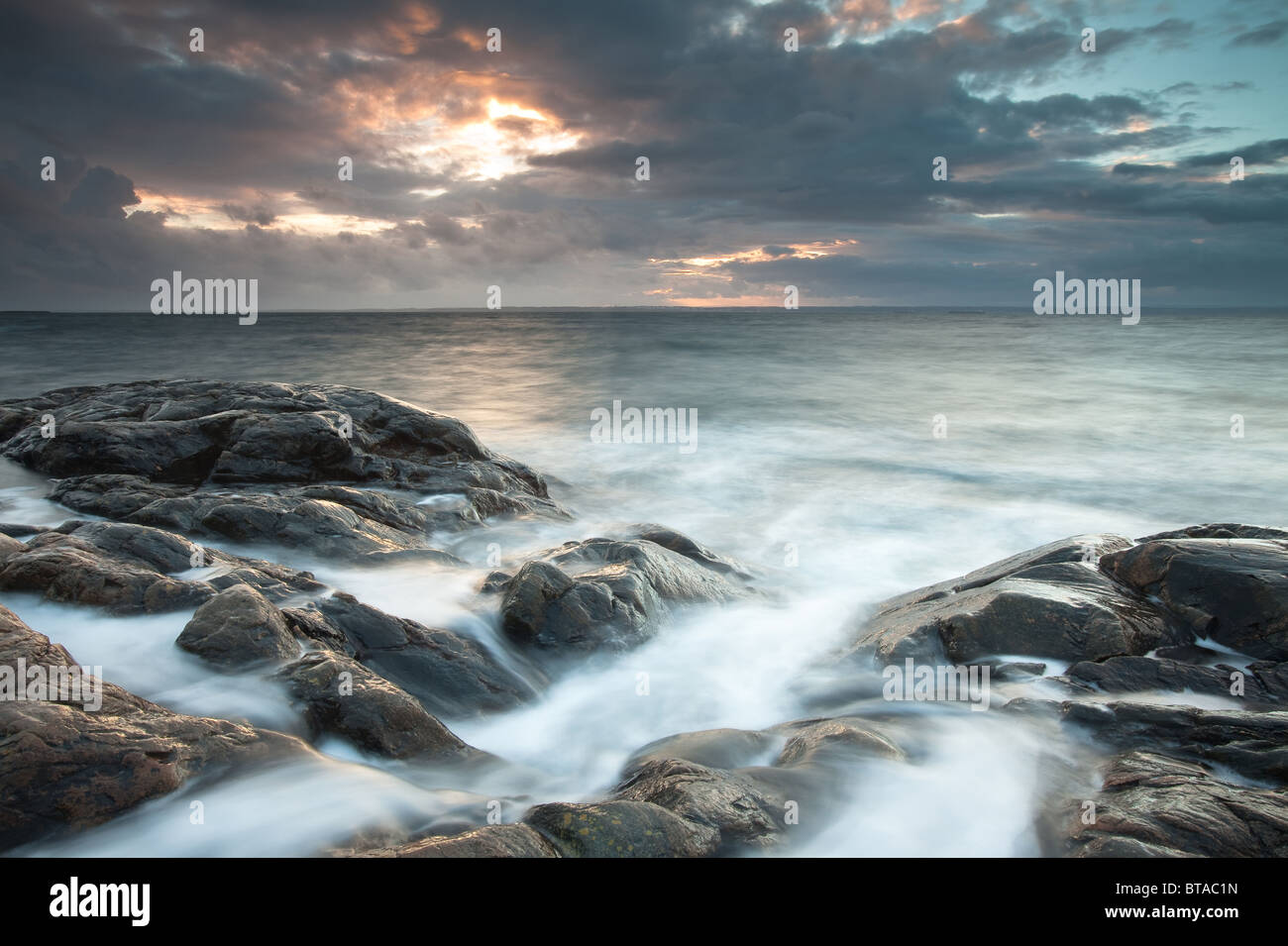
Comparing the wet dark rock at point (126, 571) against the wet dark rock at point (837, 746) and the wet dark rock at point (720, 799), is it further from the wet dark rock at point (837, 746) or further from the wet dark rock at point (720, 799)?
the wet dark rock at point (837, 746)

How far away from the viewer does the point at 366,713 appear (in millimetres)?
4113

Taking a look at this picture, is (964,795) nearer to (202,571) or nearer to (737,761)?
(737,761)

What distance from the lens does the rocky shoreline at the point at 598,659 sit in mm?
3240

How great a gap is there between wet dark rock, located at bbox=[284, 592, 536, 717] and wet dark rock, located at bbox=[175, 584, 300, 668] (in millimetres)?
263

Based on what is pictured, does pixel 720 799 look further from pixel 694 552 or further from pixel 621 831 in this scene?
pixel 694 552

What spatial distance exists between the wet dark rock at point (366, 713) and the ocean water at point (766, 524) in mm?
133

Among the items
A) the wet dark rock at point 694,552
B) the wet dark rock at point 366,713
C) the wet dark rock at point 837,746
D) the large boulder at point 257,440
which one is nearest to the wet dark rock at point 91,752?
the wet dark rock at point 366,713

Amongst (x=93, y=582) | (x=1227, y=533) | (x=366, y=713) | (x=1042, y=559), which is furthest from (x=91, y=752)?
(x=1227, y=533)

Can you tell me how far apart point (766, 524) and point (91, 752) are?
9621 millimetres

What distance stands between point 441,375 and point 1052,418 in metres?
23.6

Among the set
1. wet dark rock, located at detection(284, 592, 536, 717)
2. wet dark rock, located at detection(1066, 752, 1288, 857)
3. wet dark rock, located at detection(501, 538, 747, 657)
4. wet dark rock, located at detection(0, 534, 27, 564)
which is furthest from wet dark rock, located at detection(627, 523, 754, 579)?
wet dark rock, located at detection(0, 534, 27, 564)

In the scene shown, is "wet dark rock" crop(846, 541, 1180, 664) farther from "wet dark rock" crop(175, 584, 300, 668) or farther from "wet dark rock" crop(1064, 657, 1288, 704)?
"wet dark rock" crop(175, 584, 300, 668)

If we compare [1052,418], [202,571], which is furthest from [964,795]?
[1052,418]

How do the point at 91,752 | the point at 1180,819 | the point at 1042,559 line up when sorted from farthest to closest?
the point at 1042,559
the point at 1180,819
the point at 91,752
